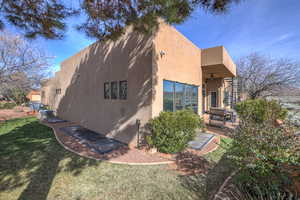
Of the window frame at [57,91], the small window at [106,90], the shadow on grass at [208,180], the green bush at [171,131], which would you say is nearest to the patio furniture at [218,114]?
the green bush at [171,131]

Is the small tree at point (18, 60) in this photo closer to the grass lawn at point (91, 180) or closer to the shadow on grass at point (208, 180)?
the grass lawn at point (91, 180)

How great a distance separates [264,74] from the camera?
1830 centimetres

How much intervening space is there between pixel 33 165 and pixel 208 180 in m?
5.09

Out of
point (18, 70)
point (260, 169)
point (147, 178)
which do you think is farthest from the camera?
point (18, 70)

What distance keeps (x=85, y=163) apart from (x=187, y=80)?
19.4 ft

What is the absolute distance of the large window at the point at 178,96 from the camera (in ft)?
18.9

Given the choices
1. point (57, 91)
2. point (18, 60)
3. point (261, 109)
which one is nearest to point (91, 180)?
point (261, 109)

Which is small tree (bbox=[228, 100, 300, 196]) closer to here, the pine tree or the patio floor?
the patio floor

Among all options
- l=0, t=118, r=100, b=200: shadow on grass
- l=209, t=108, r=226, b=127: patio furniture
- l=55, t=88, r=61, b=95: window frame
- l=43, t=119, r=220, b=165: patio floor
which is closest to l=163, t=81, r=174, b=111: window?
l=43, t=119, r=220, b=165: patio floor

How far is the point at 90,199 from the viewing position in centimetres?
270

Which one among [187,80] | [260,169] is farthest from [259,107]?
[260,169]

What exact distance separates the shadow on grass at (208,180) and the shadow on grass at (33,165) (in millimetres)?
2805

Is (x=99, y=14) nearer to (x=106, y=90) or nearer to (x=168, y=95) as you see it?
(x=168, y=95)

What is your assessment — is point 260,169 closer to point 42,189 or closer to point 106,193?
point 106,193
